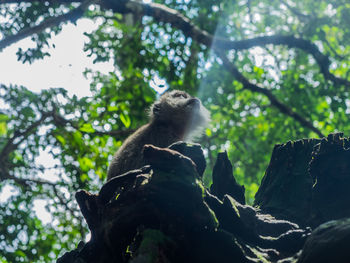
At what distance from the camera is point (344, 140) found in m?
3.33

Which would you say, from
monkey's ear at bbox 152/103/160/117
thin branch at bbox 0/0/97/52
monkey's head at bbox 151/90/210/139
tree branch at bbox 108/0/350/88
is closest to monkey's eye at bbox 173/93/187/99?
monkey's head at bbox 151/90/210/139

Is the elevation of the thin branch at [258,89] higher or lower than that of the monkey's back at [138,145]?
higher

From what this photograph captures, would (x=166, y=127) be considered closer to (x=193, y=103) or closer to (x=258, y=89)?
(x=193, y=103)

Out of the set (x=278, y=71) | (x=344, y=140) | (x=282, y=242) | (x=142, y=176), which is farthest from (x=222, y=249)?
(x=278, y=71)

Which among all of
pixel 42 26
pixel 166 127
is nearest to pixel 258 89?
pixel 166 127

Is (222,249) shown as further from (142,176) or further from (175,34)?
(175,34)

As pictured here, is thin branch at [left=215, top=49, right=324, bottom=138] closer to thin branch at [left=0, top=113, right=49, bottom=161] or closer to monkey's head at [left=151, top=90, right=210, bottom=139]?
monkey's head at [left=151, top=90, right=210, bottom=139]

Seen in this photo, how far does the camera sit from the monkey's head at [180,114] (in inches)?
252

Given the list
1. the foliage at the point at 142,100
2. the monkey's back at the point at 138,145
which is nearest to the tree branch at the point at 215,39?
the foliage at the point at 142,100

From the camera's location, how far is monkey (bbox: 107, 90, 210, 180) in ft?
17.6

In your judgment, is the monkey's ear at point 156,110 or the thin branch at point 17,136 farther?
the thin branch at point 17,136

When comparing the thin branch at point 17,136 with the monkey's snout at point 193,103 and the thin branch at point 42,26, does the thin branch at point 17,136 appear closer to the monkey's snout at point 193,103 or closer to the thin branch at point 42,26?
the thin branch at point 42,26

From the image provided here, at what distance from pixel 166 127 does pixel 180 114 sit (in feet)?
1.33

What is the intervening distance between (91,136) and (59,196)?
1806 mm
